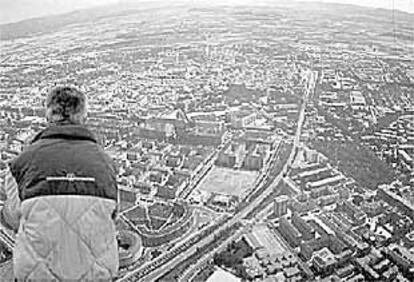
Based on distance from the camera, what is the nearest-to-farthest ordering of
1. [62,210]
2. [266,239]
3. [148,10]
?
[62,210] → [266,239] → [148,10]

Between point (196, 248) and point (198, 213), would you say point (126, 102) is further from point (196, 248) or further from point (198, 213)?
point (196, 248)

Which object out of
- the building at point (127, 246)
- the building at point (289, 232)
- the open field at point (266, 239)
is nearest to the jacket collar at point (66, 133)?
the building at point (127, 246)

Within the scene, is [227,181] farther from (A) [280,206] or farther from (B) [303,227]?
(B) [303,227]

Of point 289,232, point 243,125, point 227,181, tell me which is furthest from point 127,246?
point 243,125

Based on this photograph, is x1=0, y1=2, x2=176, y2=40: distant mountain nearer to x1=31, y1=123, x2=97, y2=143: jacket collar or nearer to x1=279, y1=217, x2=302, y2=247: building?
x1=279, y1=217, x2=302, y2=247: building

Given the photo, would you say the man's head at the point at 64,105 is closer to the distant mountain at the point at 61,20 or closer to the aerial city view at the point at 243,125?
the aerial city view at the point at 243,125

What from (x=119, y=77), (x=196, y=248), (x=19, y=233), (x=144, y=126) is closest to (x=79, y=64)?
(x=119, y=77)
